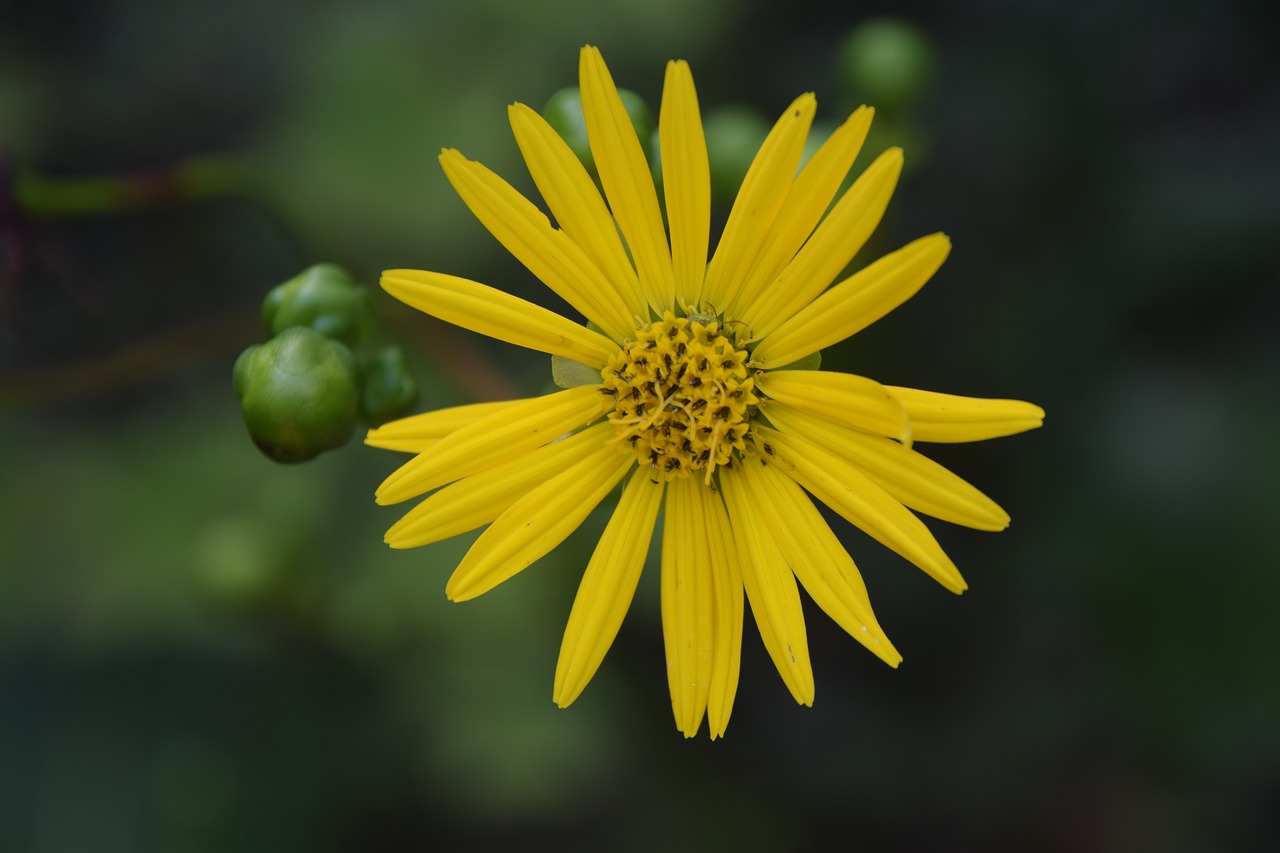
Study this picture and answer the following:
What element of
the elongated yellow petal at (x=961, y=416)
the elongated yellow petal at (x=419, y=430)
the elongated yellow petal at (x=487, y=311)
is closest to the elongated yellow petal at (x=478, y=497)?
the elongated yellow petal at (x=419, y=430)

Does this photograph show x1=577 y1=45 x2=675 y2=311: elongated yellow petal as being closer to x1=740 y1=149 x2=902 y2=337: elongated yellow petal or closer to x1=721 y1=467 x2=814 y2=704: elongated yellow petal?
x1=740 y1=149 x2=902 y2=337: elongated yellow petal

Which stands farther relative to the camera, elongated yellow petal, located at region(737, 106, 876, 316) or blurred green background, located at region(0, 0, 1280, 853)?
blurred green background, located at region(0, 0, 1280, 853)

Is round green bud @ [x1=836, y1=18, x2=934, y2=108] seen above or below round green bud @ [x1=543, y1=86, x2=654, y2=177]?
above

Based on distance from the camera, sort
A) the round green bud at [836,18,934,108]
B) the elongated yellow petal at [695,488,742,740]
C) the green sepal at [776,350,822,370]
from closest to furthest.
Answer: the elongated yellow petal at [695,488,742,740] < the green sepal at [776,350,822,370] < the round green bud at [836,18,934,108]

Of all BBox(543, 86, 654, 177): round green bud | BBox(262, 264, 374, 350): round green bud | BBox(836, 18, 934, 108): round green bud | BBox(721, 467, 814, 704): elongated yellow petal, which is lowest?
BBox(721, 467, 814, 704): elongated yellow petal

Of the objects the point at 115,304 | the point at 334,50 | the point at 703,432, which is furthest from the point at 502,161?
the point at 703,432

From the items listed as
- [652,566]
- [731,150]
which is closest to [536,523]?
[731,150]

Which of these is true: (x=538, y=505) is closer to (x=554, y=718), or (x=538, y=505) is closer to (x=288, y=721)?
(x=554, y=718)

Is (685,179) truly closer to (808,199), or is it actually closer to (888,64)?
(808,199)

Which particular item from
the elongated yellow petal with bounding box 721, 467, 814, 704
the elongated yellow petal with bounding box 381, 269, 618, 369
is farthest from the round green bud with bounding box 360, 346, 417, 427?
the elongated yellow petal with bounding box 721, 467, 814, 704
